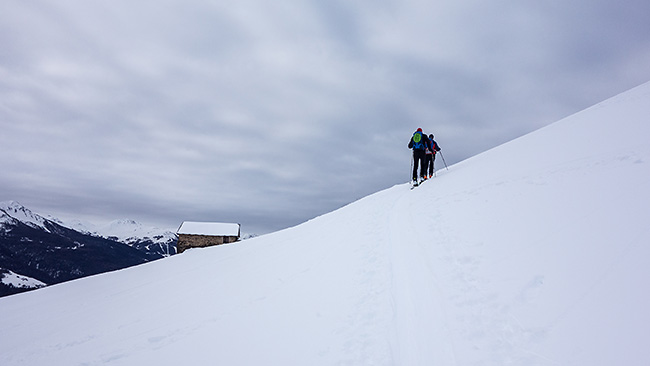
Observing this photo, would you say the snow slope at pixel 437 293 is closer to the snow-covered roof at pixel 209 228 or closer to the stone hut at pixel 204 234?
the stone hut at pixel 204 234

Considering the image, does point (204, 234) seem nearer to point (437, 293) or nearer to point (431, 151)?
point (431, 151)

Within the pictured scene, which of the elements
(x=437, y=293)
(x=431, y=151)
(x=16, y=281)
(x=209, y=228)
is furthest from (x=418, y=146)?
(x=16, y=281)

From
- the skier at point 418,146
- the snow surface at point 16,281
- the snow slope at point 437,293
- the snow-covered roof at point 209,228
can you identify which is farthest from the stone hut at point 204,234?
the snow surface at point 16,281

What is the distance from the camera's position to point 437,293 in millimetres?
5359

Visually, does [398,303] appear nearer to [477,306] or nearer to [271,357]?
[477,306]

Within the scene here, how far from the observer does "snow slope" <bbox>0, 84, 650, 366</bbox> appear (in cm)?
382

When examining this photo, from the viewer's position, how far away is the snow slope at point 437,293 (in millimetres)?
3816

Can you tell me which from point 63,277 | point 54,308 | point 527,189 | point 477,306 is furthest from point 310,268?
point 63,277

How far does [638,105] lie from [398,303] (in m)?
12.7

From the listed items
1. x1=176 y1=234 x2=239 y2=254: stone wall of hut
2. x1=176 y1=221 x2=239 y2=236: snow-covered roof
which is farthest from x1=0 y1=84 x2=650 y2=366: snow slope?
x1=176 y1=221 x2=239 y2=236: snow-covered roof

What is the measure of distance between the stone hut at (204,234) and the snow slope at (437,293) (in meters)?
44.5

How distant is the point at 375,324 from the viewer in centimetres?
508

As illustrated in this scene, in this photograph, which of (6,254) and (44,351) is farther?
(6,254)

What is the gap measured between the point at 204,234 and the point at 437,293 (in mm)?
56253
